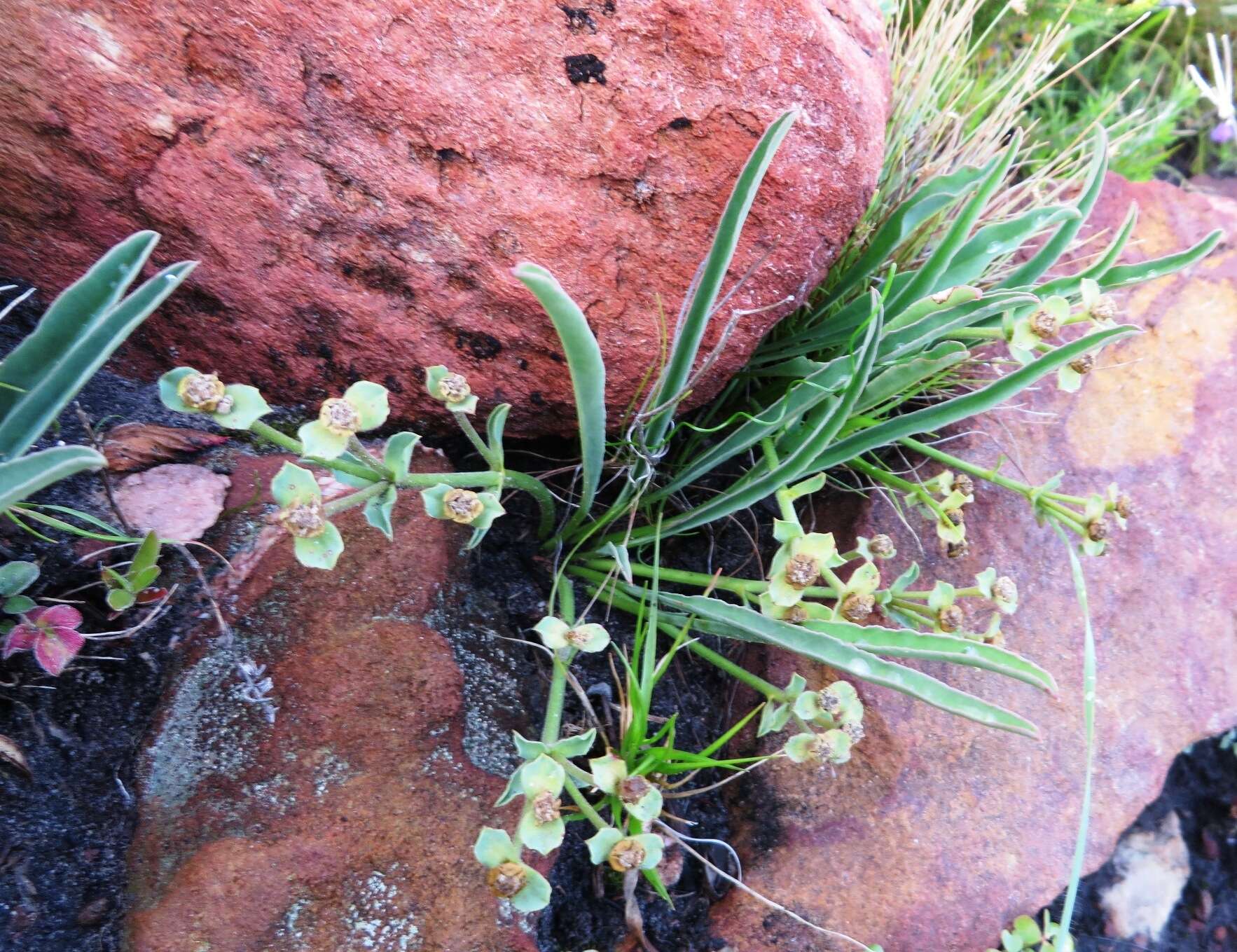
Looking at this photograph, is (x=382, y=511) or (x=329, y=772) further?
(x=329, y=772)

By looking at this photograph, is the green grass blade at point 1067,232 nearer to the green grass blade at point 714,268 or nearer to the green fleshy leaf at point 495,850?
the green grass blade at point 714,268

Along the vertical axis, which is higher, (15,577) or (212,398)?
(212,398)

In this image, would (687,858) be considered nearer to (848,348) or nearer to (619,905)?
(619,905)

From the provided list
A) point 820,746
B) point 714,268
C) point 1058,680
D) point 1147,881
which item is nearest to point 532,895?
point 820,746

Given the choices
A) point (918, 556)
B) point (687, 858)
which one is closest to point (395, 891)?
point (687, 858)

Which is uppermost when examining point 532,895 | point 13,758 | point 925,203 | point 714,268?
point 925,203

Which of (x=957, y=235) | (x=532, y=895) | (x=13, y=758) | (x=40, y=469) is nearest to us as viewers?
(x=40, y=469)

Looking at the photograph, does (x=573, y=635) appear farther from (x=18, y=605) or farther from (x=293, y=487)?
(x=18, y=605)

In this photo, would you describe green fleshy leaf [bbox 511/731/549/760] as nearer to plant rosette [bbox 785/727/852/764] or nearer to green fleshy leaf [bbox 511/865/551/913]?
green fleshy leaf [bbox 511/865/551/913]
